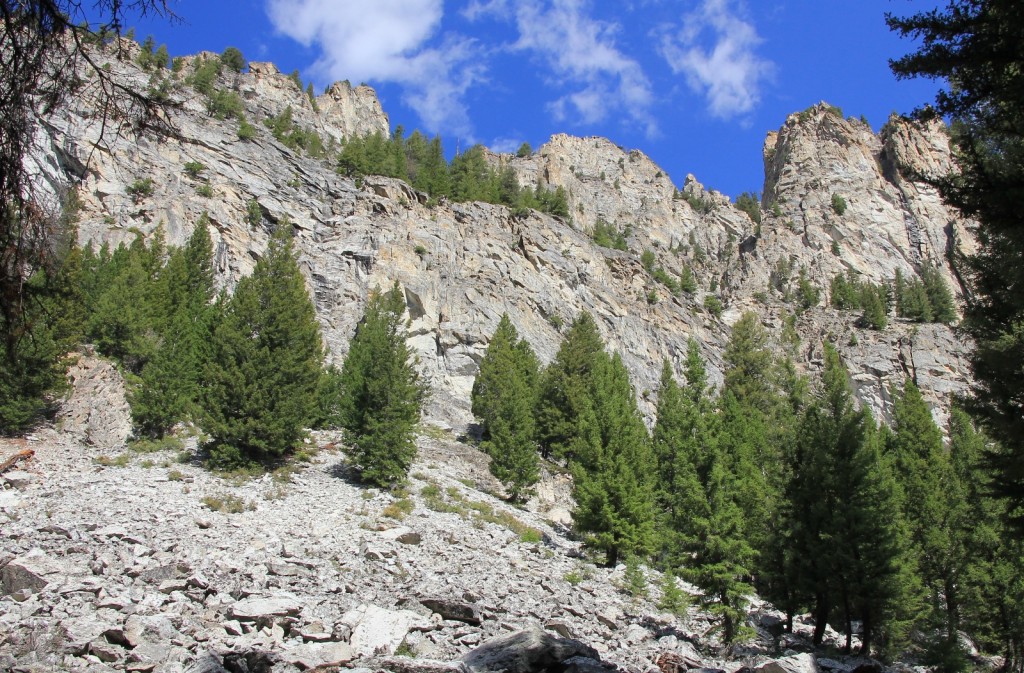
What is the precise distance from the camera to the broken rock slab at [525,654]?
37.4ft

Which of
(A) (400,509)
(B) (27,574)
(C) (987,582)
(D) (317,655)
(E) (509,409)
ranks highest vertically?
(E) (509,409)

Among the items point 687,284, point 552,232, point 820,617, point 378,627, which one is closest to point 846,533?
point 820,617

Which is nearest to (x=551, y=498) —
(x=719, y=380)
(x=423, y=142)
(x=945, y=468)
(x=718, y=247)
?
(x=945, y=468)

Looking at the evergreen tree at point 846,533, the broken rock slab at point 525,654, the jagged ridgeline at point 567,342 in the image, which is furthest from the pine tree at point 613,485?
the broken rock slab at point 525,654

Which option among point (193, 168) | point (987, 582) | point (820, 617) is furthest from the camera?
point (193, 168)

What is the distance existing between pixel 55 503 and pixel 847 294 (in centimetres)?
9677

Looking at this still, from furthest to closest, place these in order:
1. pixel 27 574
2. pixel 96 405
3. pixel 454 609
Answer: pixel 96 405 → pixel 454 609 → pixel 27 574

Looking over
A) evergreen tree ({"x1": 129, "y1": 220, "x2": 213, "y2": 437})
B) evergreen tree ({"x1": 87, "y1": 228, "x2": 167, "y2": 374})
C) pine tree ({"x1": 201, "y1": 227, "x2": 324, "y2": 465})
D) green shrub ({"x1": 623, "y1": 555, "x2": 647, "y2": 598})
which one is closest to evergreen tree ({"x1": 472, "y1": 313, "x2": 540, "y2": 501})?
green shrub ({"x1": 623, "y1": 555, "x2": 647, "y2": 598})

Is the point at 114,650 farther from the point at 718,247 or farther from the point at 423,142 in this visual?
the point at 718,247

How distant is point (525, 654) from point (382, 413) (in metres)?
19.3

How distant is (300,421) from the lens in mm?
28469

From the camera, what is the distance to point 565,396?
4259cm

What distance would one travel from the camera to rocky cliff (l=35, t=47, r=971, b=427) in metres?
52.9

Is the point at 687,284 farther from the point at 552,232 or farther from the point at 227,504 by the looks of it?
the point at 227,504
